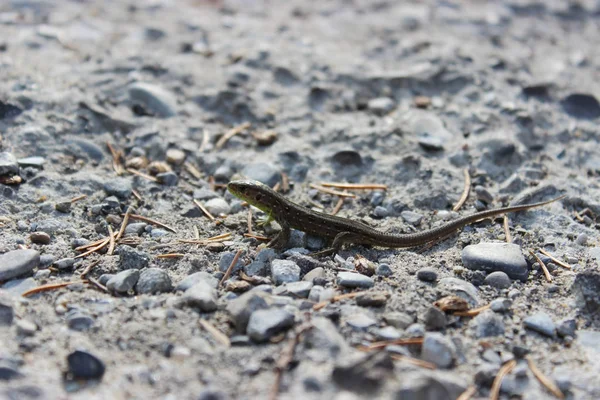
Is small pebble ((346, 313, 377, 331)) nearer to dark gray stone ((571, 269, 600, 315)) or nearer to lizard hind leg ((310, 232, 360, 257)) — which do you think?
lizard hind leg ((310, 232, 360, 257))

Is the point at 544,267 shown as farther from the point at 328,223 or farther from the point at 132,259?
the point at 132,259

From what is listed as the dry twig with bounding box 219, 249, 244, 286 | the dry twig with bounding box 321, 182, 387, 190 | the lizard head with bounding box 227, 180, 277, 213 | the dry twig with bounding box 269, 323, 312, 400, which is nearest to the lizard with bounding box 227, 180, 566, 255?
the lizard head with bounding box 227, 180, 277, 213

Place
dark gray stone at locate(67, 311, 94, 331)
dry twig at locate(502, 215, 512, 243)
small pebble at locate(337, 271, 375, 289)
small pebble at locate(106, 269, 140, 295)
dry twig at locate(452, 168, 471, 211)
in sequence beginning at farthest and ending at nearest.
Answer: dry twig at locate(452, 168, 471, 211) < dry twig at locate(502, 215, 512, 243) < small pebble at locate(337, 271, 375, 289) < small pebble at locate(106, 269, 140, 295) < dark gray stone at locate(67, 311, 94, 331)

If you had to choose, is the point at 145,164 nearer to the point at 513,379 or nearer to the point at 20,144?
the point at 20,144

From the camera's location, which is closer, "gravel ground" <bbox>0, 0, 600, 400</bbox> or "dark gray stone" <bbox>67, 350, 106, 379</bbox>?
"dark gray stone" <bbox>67, 350, 106, 379</bbox>

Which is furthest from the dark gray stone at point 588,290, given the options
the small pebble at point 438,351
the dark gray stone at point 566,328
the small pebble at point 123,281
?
the small pebble at point 123,281

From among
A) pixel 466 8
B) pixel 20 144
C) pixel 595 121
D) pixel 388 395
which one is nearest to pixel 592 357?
pixel 388 395

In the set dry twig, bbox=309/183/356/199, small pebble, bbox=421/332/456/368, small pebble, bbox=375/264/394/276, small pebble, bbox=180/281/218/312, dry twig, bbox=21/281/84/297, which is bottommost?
dry twig, bbox=309/183/356/199

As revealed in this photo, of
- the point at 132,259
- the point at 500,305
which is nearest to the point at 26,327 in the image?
the point at 132,259
